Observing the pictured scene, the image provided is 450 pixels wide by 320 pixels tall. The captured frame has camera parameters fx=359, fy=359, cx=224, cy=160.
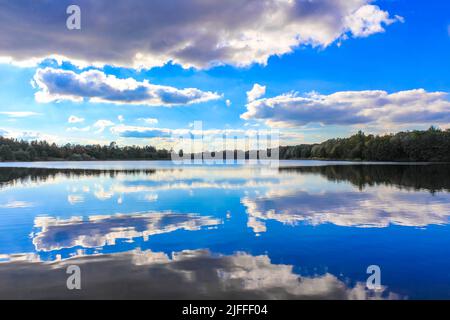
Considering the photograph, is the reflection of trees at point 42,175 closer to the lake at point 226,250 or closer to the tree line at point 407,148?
the lake at point 226,250

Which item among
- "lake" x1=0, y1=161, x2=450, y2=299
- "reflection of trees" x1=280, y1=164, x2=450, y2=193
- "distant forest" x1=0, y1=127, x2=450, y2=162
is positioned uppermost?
"distant forest" x1=0, y1=127, x2=450, y2=162

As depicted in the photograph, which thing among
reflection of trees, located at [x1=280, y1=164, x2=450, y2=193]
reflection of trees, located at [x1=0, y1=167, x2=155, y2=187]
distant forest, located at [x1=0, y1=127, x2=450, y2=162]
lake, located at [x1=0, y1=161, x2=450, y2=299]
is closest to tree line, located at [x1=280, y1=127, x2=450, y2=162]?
distant forest, located at [x1=0, y1=127, x2=450, y2=162]

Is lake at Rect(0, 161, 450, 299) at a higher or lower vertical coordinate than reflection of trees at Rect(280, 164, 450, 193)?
lower

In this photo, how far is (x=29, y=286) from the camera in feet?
28.9

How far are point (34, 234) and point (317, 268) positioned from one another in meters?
11.2

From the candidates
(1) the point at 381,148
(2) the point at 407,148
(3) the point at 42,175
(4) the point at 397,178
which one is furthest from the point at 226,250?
(1) the point at 381,148

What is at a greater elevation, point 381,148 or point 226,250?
point 381,148

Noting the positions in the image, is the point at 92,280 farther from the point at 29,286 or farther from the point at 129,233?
the point at 129,233

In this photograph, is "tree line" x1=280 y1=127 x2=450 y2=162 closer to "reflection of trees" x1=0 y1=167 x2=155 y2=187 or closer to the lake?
"reflection of trees" x1=0 y1=167 x2=155 y2=187

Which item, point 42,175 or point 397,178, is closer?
point 397,178

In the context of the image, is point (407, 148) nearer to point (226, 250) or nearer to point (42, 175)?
point (42, 175)

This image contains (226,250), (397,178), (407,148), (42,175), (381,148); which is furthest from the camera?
(381,148)

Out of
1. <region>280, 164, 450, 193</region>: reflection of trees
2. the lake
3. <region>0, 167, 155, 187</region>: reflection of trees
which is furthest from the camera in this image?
<region>0, 167, 155, 187</region>: reflection of trees
